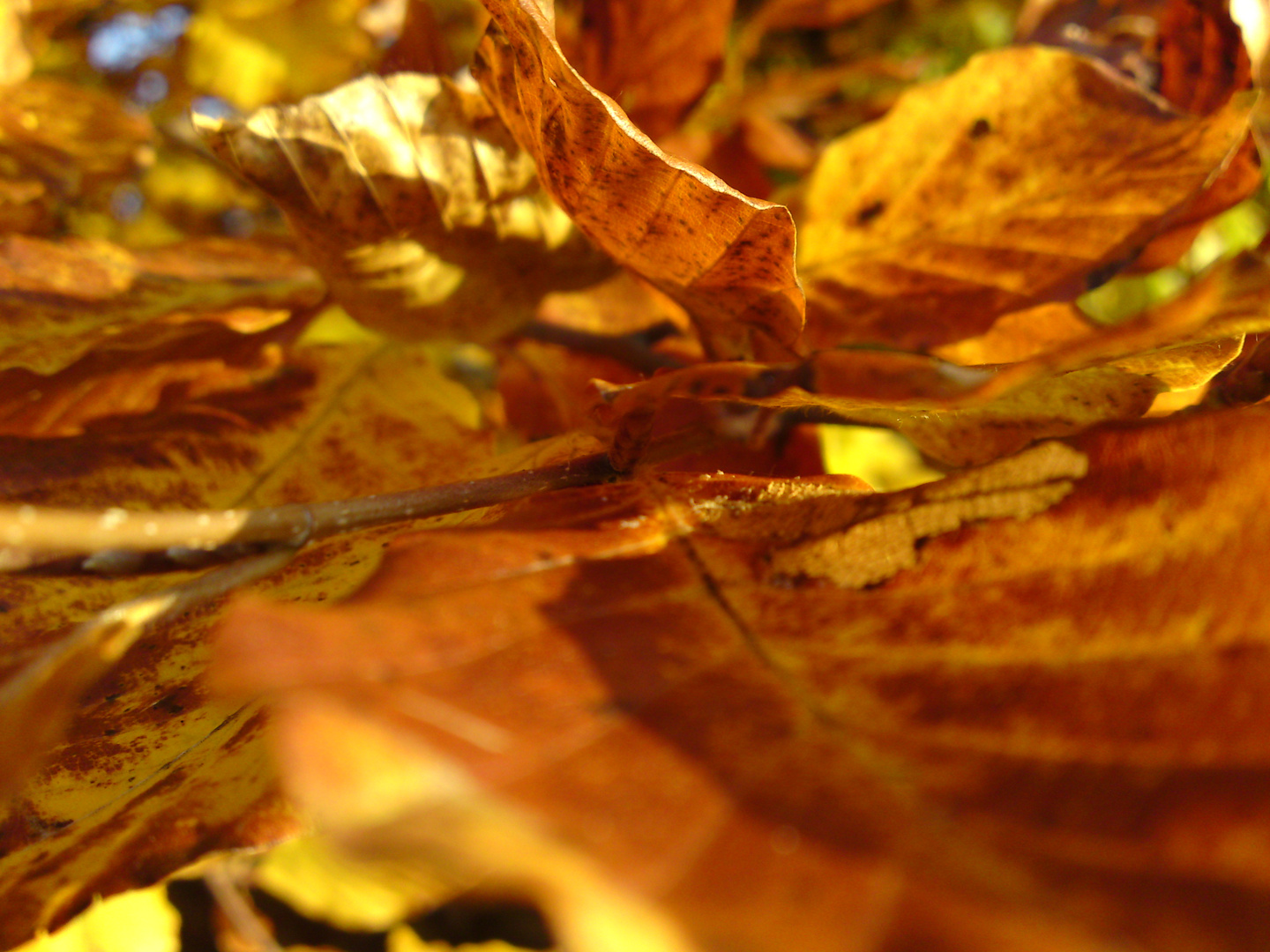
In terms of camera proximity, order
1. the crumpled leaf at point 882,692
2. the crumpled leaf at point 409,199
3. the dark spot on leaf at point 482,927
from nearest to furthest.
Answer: the crumpled leaf at point 882,692, the crumpled leaf at point 409,199, the dark spot on leaf at point 482,927

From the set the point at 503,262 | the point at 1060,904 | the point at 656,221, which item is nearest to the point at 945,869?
the point at 1060,904

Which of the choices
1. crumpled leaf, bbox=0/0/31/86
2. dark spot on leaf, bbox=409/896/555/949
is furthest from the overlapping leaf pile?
crumpled leaf, bbox=0/0/31/86

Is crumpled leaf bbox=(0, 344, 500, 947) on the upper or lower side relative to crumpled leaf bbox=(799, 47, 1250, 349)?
lower

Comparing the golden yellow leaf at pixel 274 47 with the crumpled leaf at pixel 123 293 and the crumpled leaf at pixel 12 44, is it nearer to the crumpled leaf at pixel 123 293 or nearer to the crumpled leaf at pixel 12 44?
the crumpled leaf at pixel 12 44

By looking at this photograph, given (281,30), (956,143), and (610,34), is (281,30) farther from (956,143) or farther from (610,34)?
(956,143)

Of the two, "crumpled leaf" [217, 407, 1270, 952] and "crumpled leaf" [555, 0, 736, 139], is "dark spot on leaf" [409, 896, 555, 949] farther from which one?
"crumpled leaf" [555, 0, 736, 139]

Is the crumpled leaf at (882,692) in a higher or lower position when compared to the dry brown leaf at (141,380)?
lower

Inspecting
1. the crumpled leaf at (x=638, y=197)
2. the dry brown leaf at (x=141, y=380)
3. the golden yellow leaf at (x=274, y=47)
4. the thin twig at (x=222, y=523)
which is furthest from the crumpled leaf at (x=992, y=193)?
the golden yellow leaf at (x=274, y=47)
